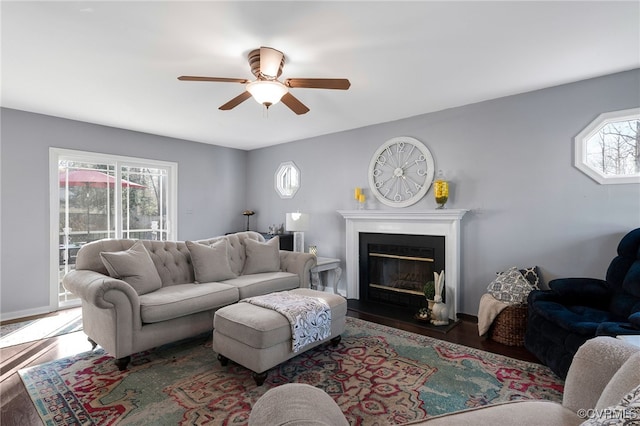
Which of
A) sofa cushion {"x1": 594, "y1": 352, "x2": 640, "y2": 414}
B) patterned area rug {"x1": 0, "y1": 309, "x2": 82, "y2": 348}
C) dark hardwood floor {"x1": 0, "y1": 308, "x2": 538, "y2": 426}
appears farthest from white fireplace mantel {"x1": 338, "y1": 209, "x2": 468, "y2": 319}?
patterned area rug {"x1": 0, "y1": 309, "x2": 82, "y2": 348}

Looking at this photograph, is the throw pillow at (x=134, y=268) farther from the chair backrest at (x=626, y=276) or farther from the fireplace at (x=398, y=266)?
the chair backrest at (x=626, y=276)

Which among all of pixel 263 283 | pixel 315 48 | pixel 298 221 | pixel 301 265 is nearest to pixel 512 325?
pixel 301 265

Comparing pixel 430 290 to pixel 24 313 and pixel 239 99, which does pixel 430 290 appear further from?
pixel 24 313

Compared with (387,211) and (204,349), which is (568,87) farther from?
(204,349)

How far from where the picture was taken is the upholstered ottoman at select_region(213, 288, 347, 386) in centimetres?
229

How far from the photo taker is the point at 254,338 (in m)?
2.30

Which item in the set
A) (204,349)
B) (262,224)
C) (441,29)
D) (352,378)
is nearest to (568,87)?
(441,29)

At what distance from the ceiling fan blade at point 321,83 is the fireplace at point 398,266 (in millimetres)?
2351

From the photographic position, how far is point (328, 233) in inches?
201

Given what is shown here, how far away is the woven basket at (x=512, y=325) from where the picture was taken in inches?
117

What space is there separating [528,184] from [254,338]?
3.12m

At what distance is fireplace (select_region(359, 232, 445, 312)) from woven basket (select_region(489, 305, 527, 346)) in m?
0.96

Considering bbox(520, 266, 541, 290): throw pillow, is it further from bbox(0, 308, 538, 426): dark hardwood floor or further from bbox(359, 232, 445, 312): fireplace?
bbox(359, 232, 445, 312): fireplace

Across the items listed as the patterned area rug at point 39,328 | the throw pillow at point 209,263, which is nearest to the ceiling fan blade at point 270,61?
the throw pillow at point 209,263
